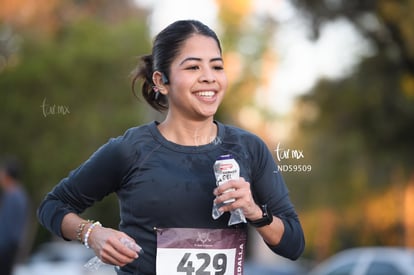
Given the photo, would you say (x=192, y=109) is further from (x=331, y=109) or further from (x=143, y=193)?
(x=331, y=109)

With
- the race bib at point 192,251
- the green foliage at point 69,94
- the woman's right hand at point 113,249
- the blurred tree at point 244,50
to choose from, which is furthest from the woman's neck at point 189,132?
the green foliage at point 69,94

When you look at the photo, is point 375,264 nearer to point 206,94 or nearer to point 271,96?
point 271,96

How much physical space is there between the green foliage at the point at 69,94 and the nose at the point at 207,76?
18871 millimetres

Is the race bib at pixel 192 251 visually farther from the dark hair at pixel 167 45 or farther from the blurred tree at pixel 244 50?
the blurred tree at pixel 244 50

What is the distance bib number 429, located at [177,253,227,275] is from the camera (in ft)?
11.7

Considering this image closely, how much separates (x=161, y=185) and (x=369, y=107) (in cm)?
1649

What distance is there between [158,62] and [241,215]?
783 mm

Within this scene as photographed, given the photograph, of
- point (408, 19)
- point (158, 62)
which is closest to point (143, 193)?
point (158, 62)

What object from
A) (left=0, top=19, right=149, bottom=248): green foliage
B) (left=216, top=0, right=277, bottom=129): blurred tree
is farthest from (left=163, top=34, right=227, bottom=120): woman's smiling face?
(left=0, top=19, right=149, bottom=248): green foliage

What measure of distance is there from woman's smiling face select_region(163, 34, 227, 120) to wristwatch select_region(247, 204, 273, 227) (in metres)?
0.43

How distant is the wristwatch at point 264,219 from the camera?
348 centimetres

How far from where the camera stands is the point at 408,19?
17.1m

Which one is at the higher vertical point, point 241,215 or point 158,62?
point 158,62

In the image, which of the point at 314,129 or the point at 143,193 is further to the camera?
the point at 314,129
